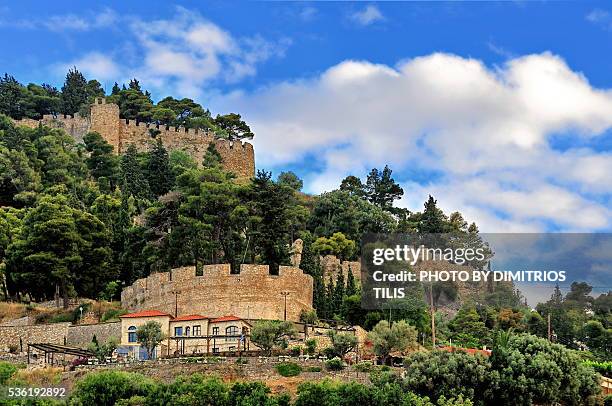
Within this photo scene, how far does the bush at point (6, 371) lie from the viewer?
41603mm

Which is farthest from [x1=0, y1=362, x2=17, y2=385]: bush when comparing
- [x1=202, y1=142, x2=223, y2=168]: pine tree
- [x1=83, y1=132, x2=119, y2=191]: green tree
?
[x1=202, y1=142, x2=223, y2=168]: pine tree

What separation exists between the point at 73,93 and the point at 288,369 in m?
53.1

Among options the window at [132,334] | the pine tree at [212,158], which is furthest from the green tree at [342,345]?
the pine tree at [212,158]

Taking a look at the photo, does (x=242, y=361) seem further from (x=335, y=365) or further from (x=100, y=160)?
(x=100, y=160)

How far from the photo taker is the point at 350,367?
42469 millimetres

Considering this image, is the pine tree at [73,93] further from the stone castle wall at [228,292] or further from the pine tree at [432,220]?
the stone castle wall at [228,292]

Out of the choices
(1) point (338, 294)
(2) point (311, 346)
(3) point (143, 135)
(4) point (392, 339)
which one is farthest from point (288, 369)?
(3) point (143, 135)

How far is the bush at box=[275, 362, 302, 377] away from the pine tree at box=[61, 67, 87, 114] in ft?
166

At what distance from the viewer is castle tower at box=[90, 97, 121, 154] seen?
3236 inches

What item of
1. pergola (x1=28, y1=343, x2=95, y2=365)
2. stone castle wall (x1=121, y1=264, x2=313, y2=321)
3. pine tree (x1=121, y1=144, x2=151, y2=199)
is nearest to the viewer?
pergola (x1=28, y1=343, x2=95, y2=365)

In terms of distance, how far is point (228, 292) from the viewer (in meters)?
48.9

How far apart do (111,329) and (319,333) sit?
8.25m

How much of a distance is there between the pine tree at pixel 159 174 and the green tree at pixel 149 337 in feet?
78.0

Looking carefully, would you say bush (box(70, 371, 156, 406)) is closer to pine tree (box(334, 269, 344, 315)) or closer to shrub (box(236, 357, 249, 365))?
shrub (box(236, 357, 249, 365))
